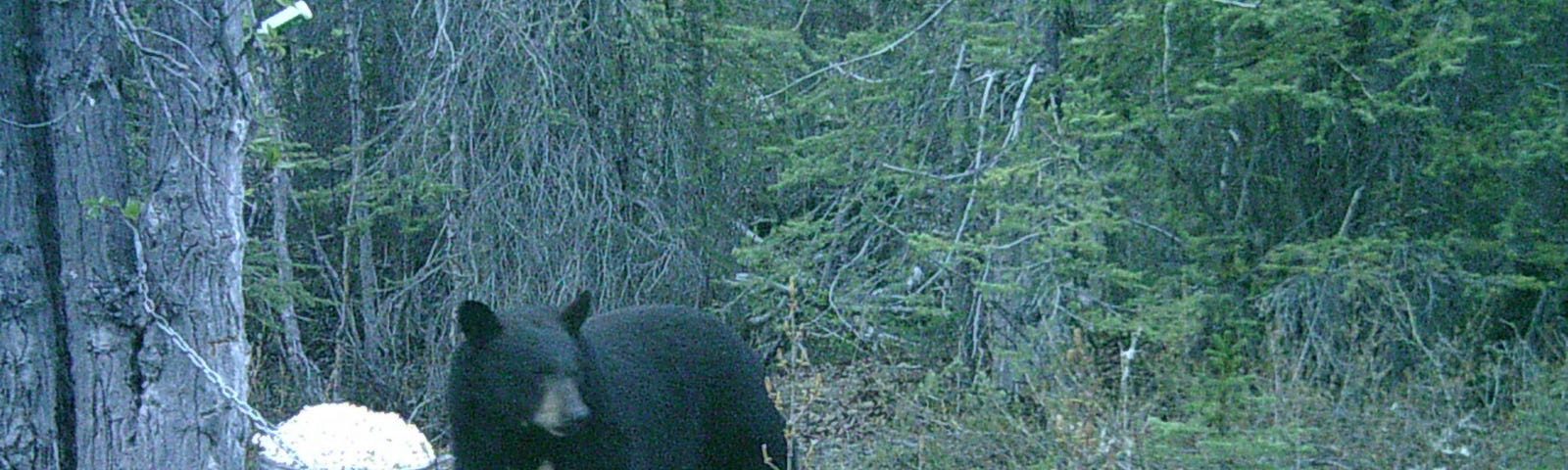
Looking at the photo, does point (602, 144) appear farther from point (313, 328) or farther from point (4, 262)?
point (313, 328)

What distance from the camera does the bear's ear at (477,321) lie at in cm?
461

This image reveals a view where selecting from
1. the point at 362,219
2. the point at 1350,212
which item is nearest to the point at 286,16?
the point at 362,219

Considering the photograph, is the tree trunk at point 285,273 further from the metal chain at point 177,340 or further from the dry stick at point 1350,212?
the dry stick at point 1350,212

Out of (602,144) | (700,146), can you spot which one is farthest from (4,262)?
(700,146)

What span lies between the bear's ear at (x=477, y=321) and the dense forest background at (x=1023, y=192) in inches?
102

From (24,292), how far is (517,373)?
1.88 metres

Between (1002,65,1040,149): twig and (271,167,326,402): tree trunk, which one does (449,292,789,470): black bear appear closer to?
(1002,65,1040,149): twig

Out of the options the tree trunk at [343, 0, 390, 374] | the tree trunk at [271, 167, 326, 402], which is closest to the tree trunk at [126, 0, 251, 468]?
the tree trunk at [343, 0, 390, 374]

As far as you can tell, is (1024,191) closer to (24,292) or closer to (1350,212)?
(1350,212)

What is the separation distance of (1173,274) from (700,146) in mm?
3493

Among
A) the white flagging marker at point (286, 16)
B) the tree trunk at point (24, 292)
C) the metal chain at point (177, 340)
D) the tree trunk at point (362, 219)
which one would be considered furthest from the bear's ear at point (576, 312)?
the tree trunk at point (362, 219)

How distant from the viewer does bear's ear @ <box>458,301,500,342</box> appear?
15.1 ft

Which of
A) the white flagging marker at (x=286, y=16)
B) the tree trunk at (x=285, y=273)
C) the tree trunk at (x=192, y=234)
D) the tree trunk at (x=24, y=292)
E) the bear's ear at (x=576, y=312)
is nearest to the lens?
the white flagging marker at (x=286, y=16)

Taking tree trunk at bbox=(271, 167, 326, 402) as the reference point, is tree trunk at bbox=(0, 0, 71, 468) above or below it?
above
